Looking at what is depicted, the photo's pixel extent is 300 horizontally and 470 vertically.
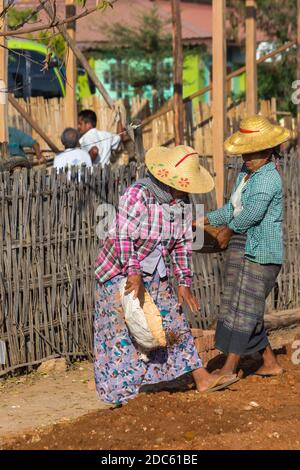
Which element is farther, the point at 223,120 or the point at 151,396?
the point at 223,120

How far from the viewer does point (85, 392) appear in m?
8.10

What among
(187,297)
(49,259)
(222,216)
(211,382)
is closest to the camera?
(187,297)

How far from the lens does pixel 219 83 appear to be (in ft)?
36.3

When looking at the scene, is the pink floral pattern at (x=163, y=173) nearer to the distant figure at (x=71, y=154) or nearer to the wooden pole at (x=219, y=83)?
the wooden pole at (x=219, y=83)

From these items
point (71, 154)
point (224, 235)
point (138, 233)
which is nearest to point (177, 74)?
point (71, 154)

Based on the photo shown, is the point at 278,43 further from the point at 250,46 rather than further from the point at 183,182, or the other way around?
the point at 183,182

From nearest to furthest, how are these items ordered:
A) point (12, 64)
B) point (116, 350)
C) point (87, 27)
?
point (116, 350)
point (12, 64)
point (87, 27)

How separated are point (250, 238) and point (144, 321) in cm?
121

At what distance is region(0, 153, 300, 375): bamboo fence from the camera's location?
8219mm

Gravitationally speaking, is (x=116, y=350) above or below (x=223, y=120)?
below

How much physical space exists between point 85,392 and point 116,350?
1.05 m

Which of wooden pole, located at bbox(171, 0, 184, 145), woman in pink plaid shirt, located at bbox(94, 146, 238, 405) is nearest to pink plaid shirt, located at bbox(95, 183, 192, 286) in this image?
woman in pink plaid shirt, located at bbox(94, 146, 238, 405)

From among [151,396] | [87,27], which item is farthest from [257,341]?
[87,27]
